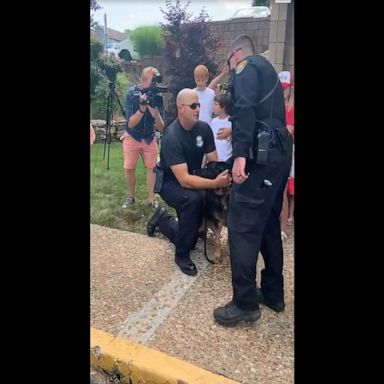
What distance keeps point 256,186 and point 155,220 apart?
0.74 metres

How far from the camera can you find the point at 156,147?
2338mm

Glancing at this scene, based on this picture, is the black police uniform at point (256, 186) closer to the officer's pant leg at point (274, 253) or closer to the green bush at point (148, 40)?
the officer's pant leg at point (274, 253)

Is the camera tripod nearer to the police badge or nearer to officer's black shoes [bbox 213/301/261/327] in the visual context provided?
the police badge

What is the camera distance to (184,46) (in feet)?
6.98

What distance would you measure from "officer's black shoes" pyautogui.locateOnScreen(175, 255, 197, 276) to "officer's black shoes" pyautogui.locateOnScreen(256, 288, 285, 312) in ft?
1.31

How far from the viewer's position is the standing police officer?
1.95 metres

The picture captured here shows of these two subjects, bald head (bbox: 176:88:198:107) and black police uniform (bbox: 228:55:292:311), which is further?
bald head (bbox: 176:88:198:107)

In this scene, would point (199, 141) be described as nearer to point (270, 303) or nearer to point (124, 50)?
point (124, 50)

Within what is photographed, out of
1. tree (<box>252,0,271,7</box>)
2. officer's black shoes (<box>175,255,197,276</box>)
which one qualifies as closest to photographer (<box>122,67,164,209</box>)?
officer's black shoes (<box>175,255,197,276</box>)

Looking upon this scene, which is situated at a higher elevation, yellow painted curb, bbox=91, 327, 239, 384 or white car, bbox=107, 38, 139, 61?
white car, bbox=107, 38, 139, 61

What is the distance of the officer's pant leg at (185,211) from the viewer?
228 cm

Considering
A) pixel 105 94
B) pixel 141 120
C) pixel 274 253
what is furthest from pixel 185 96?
pixel 274 253

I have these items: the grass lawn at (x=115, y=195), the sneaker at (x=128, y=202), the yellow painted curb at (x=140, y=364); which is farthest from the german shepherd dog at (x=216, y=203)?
the yellow painted curb at (x=140, y=364)
